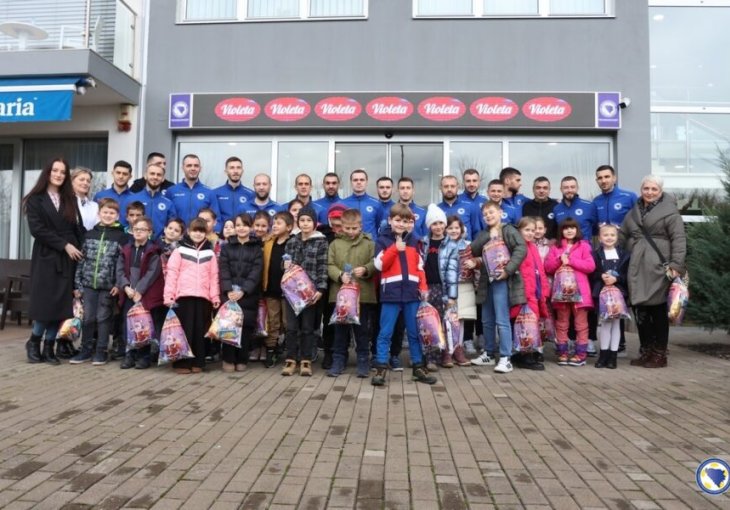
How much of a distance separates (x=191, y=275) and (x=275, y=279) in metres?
0.89

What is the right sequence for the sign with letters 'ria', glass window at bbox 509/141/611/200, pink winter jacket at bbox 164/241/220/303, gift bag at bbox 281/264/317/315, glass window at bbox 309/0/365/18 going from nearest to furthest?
gift bag at bbox 281/264/317/315, pink winter jacket at bbox 164/241/220/303, the sign with letters 'ria', glass window at bbox 509/141/611/200, glass window at bbox 309/0/365/18

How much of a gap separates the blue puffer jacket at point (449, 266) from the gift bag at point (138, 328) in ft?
10.0

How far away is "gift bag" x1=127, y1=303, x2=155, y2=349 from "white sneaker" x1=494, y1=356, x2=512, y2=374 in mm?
3771

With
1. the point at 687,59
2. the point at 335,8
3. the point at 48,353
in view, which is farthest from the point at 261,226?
the point at 687,59

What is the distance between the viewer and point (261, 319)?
6.06m

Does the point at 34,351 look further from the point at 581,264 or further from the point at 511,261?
the point at 581,264

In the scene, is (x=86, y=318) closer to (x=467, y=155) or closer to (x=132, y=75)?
(x=132, y=75)

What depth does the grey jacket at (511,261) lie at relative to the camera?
591cm

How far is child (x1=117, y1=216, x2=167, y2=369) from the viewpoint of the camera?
5.93 meters

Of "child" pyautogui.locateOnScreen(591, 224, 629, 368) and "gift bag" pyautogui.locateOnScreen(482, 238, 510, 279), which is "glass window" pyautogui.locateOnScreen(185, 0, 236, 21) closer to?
"gift bag" pyautogui.locateOnScreen(482, 238, 510, 279)

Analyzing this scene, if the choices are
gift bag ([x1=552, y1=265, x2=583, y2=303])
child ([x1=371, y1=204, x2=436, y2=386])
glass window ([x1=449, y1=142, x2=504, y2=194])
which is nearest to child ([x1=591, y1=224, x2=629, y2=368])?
gift bag ([x1=552, y1=265, x2=583, y2=303])

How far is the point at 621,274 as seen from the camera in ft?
20.8

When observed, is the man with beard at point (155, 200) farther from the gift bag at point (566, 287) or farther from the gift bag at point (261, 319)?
the gift bag at point (566, 287)

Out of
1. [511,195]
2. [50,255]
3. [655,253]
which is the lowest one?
[50,255]
